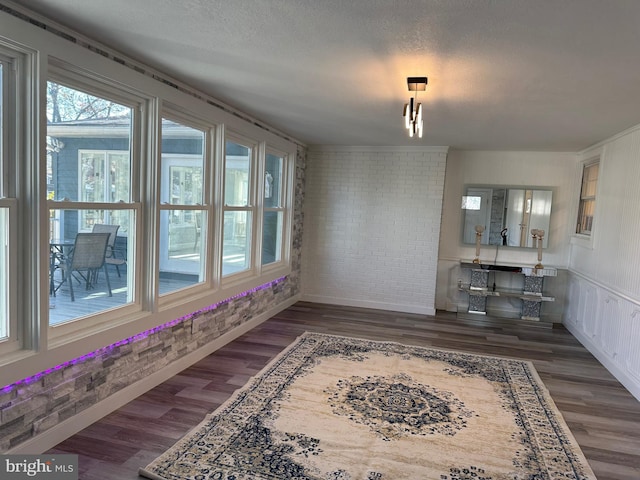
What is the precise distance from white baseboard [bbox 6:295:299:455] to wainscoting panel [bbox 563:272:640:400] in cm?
381

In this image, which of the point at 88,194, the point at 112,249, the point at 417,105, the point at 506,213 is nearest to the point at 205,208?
the point at 112,249

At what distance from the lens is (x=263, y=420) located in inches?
116

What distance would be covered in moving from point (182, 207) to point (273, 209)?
6.68ft

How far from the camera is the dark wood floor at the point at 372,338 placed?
260cm

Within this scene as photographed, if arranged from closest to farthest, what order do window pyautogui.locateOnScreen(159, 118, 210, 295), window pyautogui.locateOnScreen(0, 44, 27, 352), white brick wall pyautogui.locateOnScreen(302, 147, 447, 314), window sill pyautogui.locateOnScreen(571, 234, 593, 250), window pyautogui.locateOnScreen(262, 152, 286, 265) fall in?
window pyautogui.locateOnScreen(0, 44, 27, 352)
window pyautogui.locateOnScreen(159, 118, 210, 295)
window sill pyautogui.locateOnScreen(571, 234, 593, 250)
window pyautogui.locateOnScreen(262, 152, 286, 265)
white brick wall pyautogui.locateOnScreen(302, 147, 447, 314)

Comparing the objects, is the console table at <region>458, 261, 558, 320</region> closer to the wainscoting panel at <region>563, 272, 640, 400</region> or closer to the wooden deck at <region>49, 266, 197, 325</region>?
the wainscoting panel at <region>563, 272, 640, 400</region>

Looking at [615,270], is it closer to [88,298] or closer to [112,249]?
[112,249]

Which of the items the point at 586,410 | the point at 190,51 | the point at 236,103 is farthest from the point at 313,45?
the point at 586,410

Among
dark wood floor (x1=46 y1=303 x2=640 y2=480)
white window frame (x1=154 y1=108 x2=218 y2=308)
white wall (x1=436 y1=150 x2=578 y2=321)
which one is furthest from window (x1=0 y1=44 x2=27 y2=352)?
white wall (x1=436 y1=150 x2=578 y2=321)

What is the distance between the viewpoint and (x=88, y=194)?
9.04 feet

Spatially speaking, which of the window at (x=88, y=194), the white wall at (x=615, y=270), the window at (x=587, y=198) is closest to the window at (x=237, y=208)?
the window at (x=88, y=194)

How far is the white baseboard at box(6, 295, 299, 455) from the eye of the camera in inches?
95.3

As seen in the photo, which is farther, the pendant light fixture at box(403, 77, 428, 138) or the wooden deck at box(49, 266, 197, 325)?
the pendant light fixture at box(403, 77, 428, 138)

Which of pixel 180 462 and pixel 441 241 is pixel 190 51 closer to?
pixel 180 462
